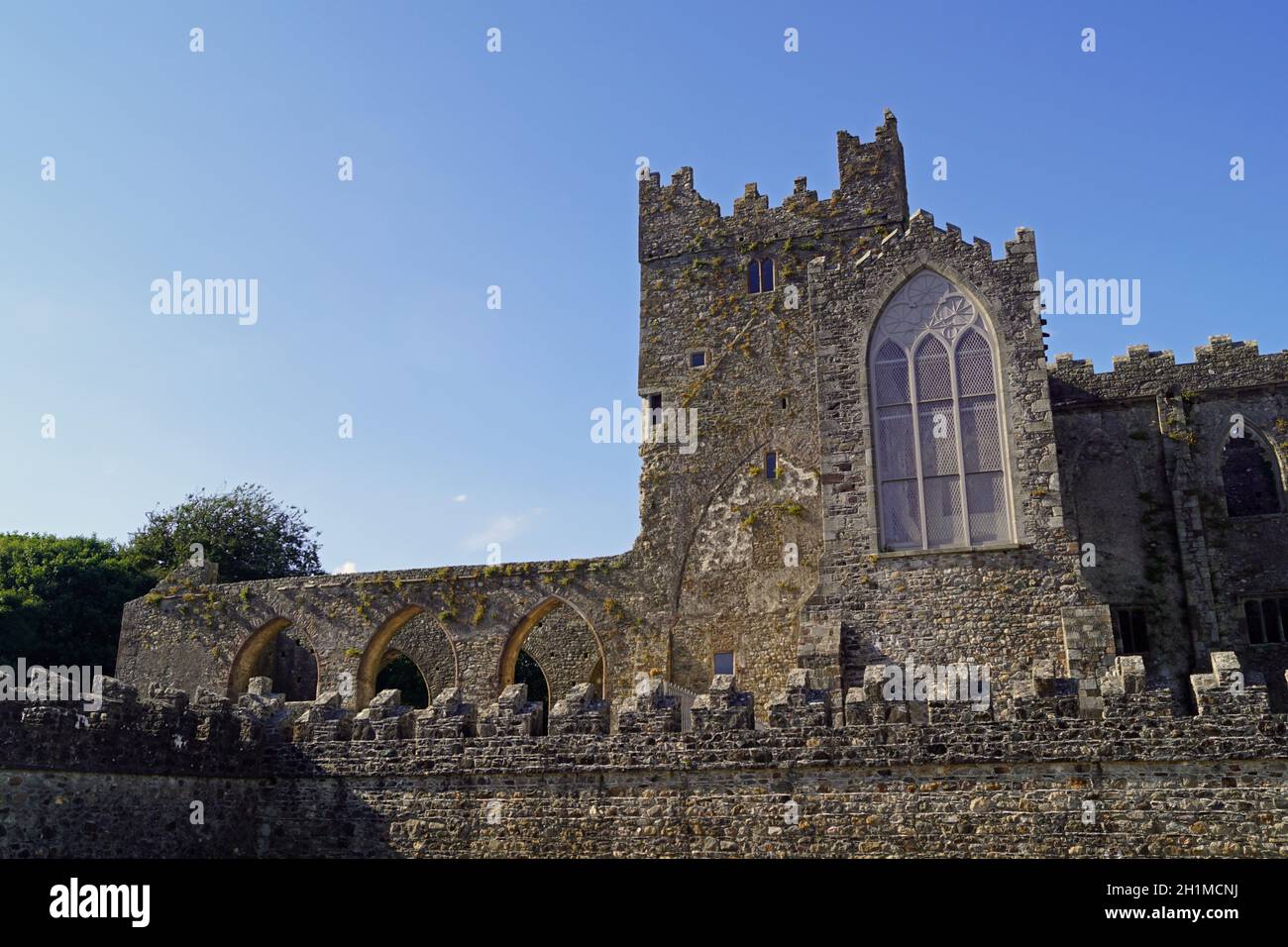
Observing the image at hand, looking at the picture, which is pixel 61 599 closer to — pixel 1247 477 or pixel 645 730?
pixel 645 730

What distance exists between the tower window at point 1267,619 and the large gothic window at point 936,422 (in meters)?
10.0

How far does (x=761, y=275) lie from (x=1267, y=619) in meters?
13.1

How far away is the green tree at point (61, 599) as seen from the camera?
114 ft

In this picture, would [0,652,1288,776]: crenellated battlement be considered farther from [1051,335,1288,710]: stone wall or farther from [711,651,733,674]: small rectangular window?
[1051,335,1288,710]: stone wall

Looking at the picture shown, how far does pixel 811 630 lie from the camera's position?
59.8 feet

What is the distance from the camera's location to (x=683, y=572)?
25.8m

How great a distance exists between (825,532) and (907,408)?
2.45 m

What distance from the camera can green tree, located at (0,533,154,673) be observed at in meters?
34.7

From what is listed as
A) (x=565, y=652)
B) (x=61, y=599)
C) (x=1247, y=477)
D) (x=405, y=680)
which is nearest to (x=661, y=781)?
(x=565, y=652)

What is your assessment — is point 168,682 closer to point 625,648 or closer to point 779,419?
point 625,648

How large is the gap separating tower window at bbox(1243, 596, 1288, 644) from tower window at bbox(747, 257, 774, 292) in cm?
1231

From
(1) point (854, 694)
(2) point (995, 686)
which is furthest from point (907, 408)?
(1) point (854, 694)
